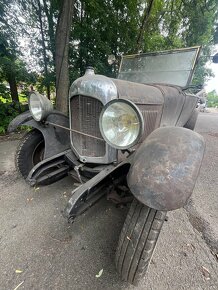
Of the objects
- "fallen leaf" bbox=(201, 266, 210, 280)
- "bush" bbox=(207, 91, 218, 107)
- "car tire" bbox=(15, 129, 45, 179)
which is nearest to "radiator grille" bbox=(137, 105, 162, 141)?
"fallen leaf" bbox=(201, 266, 210, 280)

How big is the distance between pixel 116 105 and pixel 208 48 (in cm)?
1620

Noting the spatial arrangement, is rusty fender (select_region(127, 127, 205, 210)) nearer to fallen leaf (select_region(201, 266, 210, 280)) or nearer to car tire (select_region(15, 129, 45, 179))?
fallen leaf (select_region(201, 266, 210, 280))

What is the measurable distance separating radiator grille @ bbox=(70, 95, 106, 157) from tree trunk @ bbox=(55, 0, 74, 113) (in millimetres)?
3008

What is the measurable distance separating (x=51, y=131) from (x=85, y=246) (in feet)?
4.57

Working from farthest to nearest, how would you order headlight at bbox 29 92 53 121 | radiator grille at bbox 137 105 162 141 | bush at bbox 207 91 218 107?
bush at bbox 207 91 218 107 < headlight at bbox 29 92 53 121 < radiator grille at bbox 137 105 162 141

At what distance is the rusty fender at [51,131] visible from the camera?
2121 mm

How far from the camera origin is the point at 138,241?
107 centimetres

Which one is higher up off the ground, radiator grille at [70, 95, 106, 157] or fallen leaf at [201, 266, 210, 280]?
radiator grille at [70, 95, 106, 157]

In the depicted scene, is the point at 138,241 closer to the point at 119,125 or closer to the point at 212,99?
the point at 119,125

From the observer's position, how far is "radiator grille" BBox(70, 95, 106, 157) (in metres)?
1.57

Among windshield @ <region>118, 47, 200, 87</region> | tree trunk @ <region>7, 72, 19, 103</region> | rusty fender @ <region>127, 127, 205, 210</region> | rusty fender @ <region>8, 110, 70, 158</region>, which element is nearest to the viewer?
rusty fender @ <region>127, 127, 205, 210</region>

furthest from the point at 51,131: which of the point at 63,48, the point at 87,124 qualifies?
the point at 63,48

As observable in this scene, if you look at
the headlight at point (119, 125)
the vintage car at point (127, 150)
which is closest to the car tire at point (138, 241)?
the vintage car at point (127, 150)

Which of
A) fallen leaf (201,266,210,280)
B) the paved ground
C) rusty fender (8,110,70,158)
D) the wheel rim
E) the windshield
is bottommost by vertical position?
the paved ground
